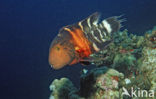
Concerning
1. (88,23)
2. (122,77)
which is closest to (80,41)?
(88,23)

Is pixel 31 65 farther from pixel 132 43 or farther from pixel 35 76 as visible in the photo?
pixel 132 43

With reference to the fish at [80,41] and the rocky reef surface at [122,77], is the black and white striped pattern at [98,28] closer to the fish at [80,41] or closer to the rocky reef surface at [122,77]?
the fish at [80,41]

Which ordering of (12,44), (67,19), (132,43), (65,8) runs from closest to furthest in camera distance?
(132,43) < (12,44) < (67,19) < (65,8)

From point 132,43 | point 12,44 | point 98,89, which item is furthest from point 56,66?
point 12,44

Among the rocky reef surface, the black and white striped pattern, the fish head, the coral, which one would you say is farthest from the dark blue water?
the coral

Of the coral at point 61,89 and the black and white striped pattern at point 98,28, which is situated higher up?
the coral at point 61,89

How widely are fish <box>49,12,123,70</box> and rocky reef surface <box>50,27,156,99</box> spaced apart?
801 mm

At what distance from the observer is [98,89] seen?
4336 mm

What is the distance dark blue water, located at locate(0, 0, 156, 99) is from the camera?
26.9 meters

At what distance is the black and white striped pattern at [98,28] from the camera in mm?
2387

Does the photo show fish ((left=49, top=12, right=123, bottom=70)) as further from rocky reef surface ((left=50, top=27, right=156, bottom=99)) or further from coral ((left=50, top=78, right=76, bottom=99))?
coral ((left=50, top=78, right=76, bottom=99))

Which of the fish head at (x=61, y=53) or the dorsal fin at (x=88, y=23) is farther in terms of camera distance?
the dorsal fin at (x=88, y=23)

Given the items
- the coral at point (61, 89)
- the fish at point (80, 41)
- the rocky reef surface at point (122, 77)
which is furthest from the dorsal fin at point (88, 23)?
the coral at point (61, 89)

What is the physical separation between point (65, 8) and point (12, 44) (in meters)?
31.3
